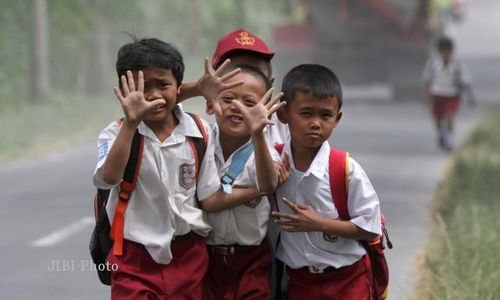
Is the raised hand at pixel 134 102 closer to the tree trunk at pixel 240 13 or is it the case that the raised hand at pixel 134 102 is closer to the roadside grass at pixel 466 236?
the roadside grass at pixel 466 236

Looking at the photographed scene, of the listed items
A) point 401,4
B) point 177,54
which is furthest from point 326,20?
point 177,54

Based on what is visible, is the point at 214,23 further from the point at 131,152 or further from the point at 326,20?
the point at 131,152

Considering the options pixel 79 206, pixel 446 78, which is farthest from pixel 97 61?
pixel 79 206

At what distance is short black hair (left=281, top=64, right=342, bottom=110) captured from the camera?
4.65m

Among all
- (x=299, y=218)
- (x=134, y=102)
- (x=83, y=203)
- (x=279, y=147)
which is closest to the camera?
(x=134, y=102)

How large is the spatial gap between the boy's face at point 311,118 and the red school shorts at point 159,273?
1.87 ft

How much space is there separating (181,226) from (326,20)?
20.4 metres

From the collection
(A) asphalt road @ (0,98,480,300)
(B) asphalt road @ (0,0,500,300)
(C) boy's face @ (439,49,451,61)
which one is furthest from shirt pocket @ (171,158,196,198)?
(C) boy's face @ (439,49,451,61)

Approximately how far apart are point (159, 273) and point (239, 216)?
1.20 ft

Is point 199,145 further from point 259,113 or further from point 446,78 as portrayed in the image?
point 446,78

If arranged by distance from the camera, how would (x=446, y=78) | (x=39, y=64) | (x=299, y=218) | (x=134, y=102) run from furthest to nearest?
(x=39, y=64)
(x=446, y=78)
(x=299, y=218)
(x=134, y=102)

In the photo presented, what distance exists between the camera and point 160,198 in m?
4.62

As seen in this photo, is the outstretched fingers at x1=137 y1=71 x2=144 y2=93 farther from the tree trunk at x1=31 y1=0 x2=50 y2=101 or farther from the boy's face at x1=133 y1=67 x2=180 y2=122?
the tree trunk at x1=31 y1=0 x2=50 y2=101

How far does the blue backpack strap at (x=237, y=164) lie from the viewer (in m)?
4.69
